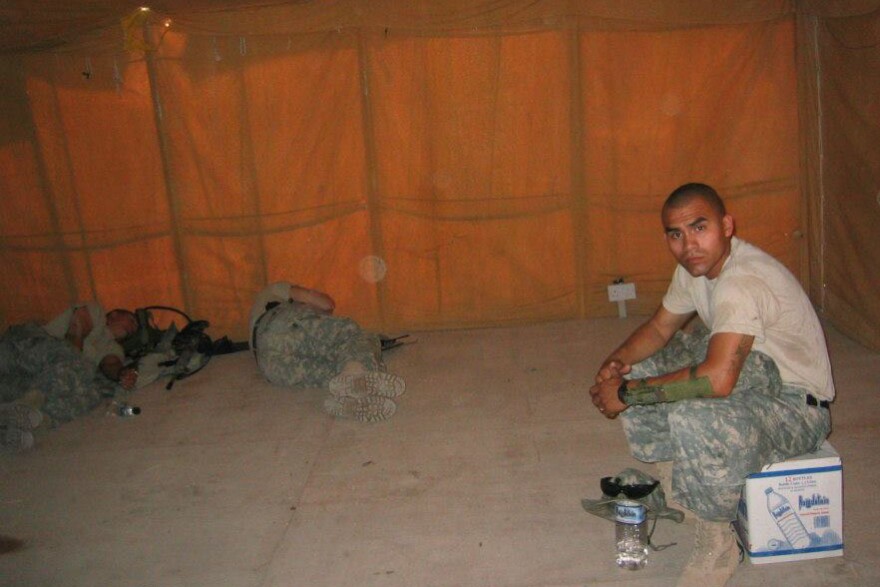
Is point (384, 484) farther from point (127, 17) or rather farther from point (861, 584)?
point (127, 17)

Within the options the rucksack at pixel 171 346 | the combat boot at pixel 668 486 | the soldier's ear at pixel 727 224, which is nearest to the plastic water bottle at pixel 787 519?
the combat boot at pixel 668 486

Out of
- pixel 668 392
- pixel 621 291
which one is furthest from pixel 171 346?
pixel 668 392

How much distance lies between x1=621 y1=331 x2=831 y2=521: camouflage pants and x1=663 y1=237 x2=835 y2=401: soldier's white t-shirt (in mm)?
44

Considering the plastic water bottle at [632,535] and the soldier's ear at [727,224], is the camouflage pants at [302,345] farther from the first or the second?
the soldier's ear at [727,224]

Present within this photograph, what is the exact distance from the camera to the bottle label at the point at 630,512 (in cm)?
229

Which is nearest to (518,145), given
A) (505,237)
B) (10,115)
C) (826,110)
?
(505,237)

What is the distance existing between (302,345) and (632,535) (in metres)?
2.33

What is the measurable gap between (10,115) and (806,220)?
5.46 meters

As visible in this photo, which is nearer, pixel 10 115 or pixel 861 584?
pixel 861 584

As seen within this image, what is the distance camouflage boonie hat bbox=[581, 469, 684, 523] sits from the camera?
2.42 meters

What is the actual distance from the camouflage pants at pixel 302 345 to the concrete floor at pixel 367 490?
12 cm

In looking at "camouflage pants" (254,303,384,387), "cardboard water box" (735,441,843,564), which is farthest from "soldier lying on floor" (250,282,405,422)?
"cardboard water box" (735,441,843,564)

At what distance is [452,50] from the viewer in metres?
4.73

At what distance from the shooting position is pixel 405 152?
4.90 meters
